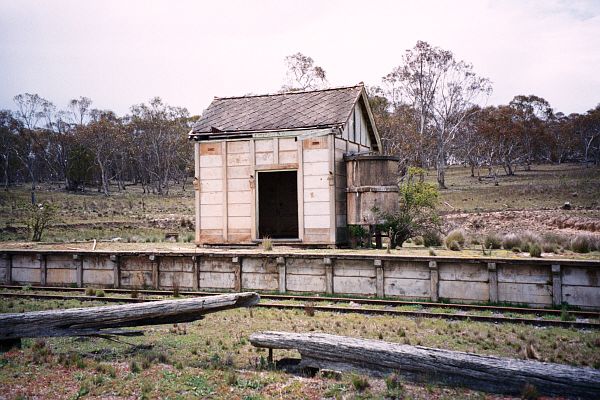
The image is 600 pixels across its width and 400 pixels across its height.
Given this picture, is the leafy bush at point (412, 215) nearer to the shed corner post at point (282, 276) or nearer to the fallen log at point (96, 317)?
the shed corner post at point (282, 276)

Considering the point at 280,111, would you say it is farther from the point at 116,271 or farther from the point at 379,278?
the point at 379,278

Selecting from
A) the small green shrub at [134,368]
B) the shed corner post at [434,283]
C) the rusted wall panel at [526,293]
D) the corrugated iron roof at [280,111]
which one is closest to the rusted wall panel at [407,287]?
the shed corner post at [434,283]

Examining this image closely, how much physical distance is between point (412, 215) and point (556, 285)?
9359 millimetres

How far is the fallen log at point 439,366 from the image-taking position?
21.1 ft

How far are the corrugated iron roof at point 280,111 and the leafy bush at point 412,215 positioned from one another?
3.80m

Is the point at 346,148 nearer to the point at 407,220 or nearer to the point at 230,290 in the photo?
the point at 407,220

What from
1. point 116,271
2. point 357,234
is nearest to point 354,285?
point 357,234

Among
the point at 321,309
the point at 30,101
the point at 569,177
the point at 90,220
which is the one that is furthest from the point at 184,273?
the point at 30,101

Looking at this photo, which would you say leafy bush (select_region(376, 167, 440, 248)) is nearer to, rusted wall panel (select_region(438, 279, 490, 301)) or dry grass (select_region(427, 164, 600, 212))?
rusted wall panel (select_region(438, 279, 490, 301))

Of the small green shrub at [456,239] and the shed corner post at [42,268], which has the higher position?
the small green shrub at [456,239]

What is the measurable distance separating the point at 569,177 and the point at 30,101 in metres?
62.5

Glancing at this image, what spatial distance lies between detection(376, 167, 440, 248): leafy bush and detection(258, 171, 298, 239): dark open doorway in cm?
501

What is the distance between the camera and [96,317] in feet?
30.7

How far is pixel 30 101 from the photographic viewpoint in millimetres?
69688
